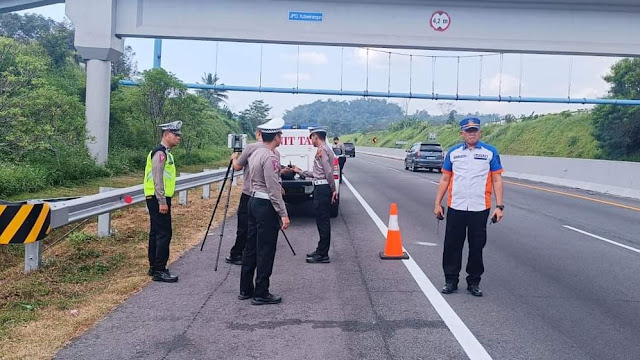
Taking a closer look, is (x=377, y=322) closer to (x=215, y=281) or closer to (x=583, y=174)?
(x=215, y=281)

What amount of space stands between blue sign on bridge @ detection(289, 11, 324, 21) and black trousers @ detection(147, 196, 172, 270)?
49.2 ft

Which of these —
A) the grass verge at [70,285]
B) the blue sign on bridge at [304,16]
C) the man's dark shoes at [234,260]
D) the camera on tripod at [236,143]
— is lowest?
the grass verge at [70,285]

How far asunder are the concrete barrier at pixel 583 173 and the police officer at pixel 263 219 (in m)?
17.7

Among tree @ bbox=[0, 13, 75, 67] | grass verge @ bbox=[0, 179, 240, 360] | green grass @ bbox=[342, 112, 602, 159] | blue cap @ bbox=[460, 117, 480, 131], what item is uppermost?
tree @ bbox=[0, 13, 75, 67]

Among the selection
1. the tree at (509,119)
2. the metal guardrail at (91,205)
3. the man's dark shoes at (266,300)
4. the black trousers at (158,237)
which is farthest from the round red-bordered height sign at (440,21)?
the tree at (509,119)

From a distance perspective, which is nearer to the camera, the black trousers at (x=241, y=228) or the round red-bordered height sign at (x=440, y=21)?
the black trousers at (x=241, y=228)

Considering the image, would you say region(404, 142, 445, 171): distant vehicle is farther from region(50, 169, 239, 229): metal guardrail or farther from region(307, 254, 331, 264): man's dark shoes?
region(307, 254, 331, 264): man's dark shoes

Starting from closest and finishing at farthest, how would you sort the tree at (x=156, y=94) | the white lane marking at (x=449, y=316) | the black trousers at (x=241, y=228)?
1. the white lane marking at (x=449, y=316)
2. the black trousers at (x=241, y=228)
3. the tree at (x=156, y=94)

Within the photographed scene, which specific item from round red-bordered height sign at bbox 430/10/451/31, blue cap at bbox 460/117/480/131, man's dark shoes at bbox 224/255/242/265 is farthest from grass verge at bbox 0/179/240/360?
round red-bordered height sign at bbox 430/10/451/31

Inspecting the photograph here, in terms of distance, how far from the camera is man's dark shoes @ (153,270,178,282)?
7.16 metres

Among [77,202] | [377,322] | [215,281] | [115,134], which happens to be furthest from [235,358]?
[115,134]

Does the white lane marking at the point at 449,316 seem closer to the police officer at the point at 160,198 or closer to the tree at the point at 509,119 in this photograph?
the police officer at the point at 160,198

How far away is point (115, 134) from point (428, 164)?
17425mm

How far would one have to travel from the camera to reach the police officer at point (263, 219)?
20.9ft
